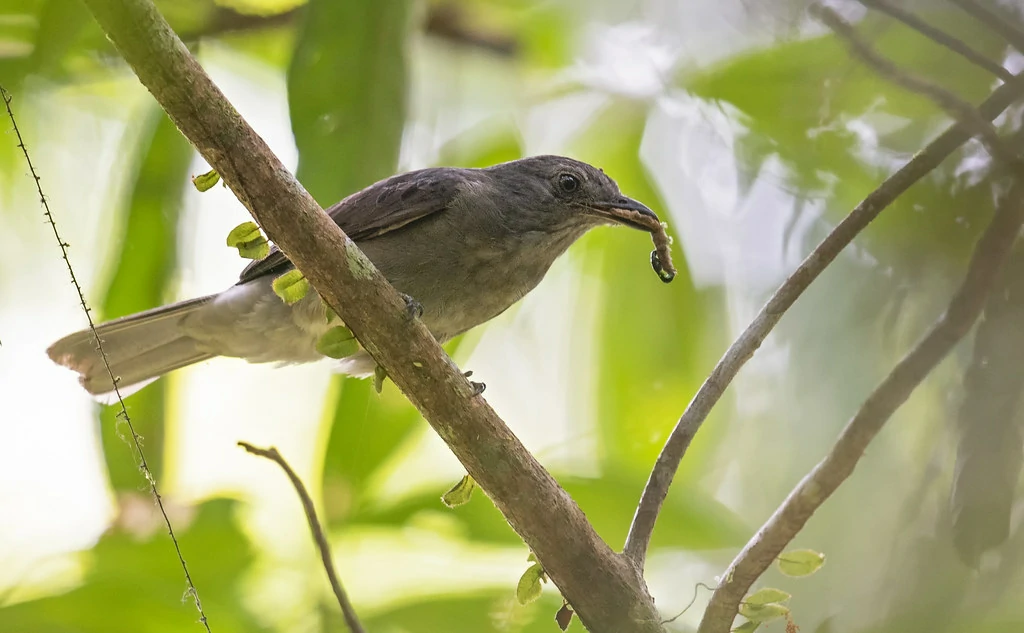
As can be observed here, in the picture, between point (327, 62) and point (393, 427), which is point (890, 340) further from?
point (327, 62)

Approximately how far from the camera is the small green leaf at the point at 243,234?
1963 mm

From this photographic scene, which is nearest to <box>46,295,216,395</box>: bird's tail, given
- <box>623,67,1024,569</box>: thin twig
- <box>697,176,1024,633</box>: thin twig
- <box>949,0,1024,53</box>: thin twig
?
<box>623,67,1024,569</box>: thin twig

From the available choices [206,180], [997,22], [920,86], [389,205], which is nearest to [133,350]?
[389,205]

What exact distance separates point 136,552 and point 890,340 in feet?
7.84

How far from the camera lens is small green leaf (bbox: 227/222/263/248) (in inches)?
77.3

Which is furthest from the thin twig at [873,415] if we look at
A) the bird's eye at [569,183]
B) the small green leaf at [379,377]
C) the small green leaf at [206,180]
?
the bird's eye at [569,183]

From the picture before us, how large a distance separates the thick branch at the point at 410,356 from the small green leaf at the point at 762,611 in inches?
7.9

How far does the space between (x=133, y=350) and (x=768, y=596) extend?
237 cm

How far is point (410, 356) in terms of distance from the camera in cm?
198

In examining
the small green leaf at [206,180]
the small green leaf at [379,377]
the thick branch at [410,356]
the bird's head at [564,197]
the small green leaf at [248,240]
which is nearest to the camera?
the thick branch at [410,356]

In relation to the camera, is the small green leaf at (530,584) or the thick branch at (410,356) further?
the small green leaf at (530,584)

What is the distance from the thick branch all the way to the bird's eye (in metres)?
1.32

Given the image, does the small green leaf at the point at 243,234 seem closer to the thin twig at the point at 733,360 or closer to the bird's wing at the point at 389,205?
the bird's wing at the point at 389,205

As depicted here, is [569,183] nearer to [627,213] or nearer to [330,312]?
[627,213]
